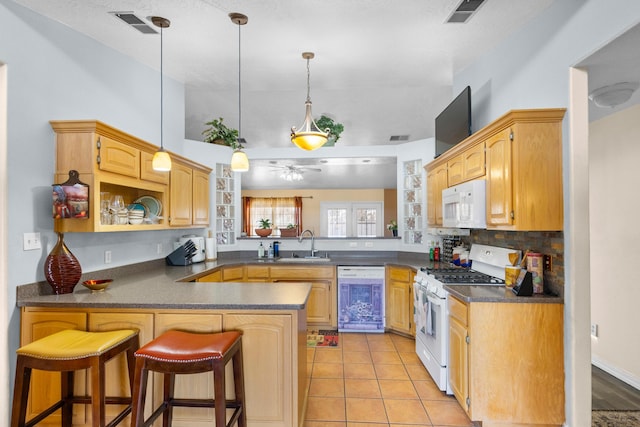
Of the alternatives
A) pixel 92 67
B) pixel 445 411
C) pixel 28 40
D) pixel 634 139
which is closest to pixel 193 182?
pixel 92 67

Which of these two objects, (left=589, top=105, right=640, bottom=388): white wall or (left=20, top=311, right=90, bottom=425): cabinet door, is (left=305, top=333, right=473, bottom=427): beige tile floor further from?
(left=589, top=105, right=640, bottom=388): white wall

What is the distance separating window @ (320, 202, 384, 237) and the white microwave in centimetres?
612

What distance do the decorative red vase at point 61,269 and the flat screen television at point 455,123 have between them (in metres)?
3.17

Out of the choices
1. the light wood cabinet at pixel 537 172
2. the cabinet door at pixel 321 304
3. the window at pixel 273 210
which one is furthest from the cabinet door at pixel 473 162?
the window at pixel 273 210

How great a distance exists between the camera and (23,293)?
7.14 ft

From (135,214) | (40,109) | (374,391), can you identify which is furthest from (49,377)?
(374,391)

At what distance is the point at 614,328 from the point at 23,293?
14.6 ft

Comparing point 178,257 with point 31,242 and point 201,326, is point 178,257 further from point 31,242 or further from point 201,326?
point 201,326

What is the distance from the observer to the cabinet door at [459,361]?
231 cm

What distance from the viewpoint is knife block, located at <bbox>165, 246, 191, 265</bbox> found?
12.1 ft

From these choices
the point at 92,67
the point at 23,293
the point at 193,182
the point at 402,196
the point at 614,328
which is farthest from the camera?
the point at 402,196

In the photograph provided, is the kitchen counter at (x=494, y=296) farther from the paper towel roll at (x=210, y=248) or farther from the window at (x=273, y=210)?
the window at (x=273, y=210)

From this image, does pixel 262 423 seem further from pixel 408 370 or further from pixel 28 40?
pixel 28 40

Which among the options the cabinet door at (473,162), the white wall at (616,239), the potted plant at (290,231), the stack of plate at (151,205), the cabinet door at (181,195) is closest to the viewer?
the cabinet door at (473,162)
